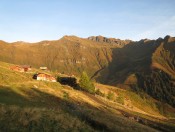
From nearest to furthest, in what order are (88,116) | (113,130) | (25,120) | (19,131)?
(19,131) < (25,120) < (113,130) < (88,116)

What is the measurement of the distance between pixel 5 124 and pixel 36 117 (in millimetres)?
2956

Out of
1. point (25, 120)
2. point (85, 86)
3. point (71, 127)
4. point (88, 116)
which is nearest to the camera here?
point (25, 120)

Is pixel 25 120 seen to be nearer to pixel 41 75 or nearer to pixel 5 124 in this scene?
pixel 5 124

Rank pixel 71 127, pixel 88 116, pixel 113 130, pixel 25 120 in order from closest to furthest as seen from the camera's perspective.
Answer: pixel 25 120
pixel 71 127
pixel 113 130
pixel 88 116

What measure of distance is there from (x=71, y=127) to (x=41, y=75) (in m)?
146

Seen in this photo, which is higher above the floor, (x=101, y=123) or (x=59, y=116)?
(x=59, y=116)

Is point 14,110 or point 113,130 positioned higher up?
point 14,110

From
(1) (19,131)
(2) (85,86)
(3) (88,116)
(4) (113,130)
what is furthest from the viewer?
(2) (85,86)

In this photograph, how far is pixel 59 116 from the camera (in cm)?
2558

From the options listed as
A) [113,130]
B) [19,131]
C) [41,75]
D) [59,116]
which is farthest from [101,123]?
[41,75]

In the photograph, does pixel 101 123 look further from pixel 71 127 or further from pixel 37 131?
pixel 37 131

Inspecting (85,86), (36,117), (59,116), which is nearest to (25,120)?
(36,117)

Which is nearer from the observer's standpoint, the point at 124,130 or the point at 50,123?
the point at 50,123

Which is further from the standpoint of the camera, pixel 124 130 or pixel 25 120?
pixel 124 130
